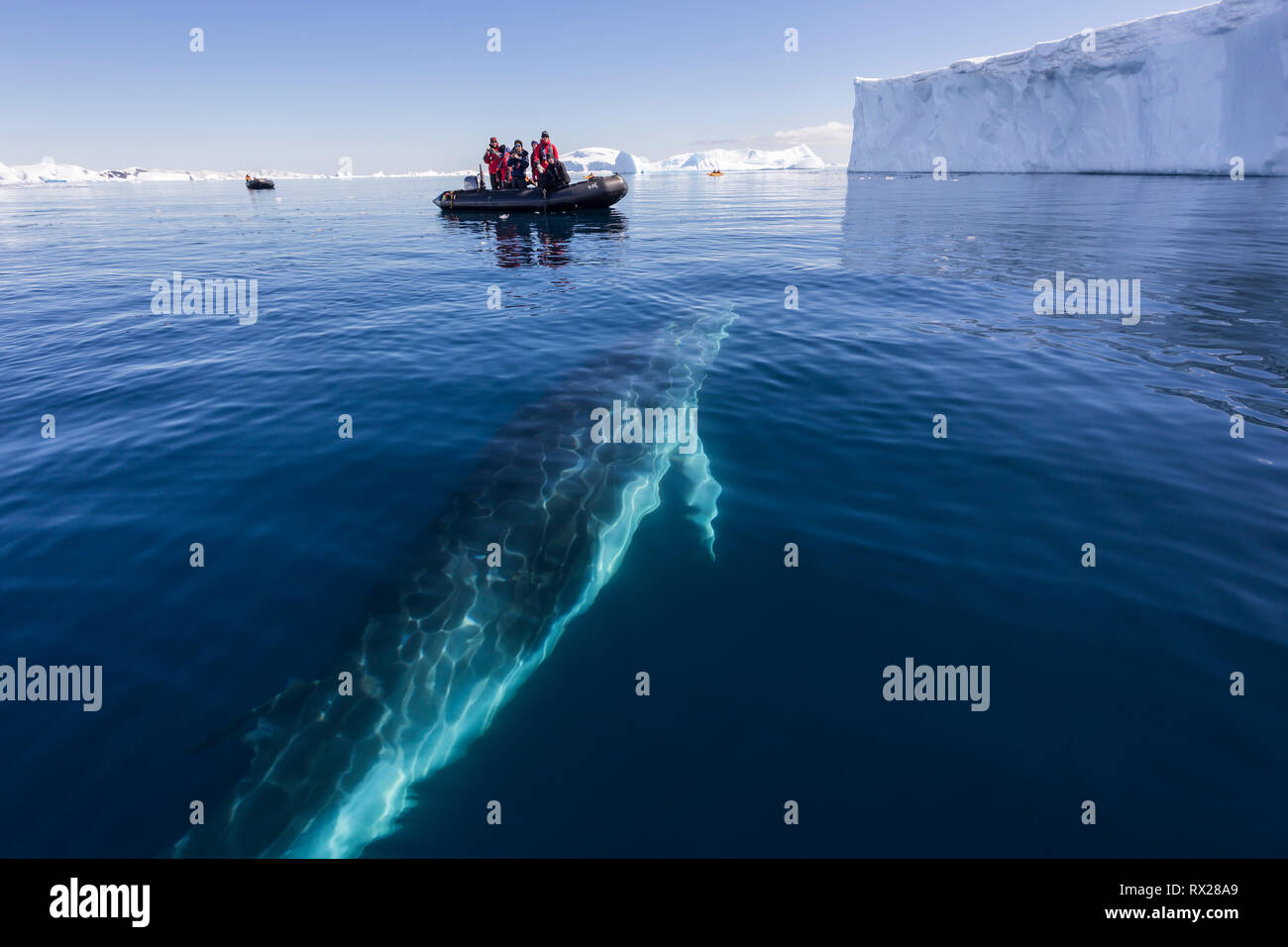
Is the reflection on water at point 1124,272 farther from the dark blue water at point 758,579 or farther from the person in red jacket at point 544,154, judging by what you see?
the person in red jacket at point 544,154

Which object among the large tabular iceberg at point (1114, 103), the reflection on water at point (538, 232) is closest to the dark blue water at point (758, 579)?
the reflection on water at point (538, 232)

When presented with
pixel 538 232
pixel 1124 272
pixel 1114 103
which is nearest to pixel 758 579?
pixel 1124 272

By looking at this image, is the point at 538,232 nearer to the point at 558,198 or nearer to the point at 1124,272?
the point at 558,198

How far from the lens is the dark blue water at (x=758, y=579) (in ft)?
14.1

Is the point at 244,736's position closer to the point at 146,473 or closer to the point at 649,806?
the point at 649,806

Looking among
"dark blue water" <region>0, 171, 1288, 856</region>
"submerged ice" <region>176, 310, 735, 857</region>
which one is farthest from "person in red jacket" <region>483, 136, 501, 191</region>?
"submerged ice" <region>176, 310, 735, 857</region>

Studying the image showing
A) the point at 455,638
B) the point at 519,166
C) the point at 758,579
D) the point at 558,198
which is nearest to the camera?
the point at 455,638

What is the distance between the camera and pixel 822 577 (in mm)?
6441

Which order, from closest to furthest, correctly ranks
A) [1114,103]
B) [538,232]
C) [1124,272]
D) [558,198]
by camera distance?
[1124,272], [538,232], [558,198], [1114,103]

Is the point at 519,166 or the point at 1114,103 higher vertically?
the point at 1114,103

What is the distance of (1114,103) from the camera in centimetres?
7462

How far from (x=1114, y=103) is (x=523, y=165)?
80634 mm

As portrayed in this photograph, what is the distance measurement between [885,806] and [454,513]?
5511 millimetres

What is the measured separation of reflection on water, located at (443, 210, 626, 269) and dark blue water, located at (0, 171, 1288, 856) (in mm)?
13067
